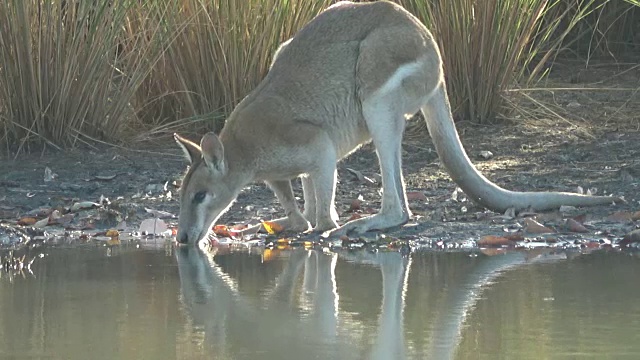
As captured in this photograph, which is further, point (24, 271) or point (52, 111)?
point (52, 111)

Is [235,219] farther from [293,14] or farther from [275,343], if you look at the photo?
[275,343]

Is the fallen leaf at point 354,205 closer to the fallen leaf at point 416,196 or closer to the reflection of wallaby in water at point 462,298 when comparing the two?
the fallen leaf at point 416,196

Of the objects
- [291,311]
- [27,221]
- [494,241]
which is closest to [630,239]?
[494,241]

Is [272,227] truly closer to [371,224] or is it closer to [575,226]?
[371,224]

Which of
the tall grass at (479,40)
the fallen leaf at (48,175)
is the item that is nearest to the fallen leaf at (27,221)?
the fallen leaf at (48,175)

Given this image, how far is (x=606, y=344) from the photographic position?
4.27m

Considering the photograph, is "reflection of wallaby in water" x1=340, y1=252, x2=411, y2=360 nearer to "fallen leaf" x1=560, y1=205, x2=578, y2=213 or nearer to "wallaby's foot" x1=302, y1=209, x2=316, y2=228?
"wallaby's foot" x1=302, y1=209, x2=316, y2=228

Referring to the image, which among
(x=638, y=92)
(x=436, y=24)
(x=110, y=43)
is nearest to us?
(x=110, y=43)

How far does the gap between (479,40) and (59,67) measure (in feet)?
9.01

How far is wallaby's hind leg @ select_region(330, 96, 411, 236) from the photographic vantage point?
6.64 meters

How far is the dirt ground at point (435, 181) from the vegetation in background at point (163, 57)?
0.72 feet

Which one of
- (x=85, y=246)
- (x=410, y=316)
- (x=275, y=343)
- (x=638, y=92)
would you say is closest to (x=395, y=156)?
(x=85, y=246)

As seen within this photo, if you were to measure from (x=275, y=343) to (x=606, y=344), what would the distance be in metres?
1.04

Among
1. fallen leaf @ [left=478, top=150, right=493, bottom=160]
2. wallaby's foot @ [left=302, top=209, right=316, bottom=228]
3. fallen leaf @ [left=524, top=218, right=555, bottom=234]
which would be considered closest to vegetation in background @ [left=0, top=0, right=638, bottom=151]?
fallen leaf @ [left=478, top=150, right=493, bottom=160]
